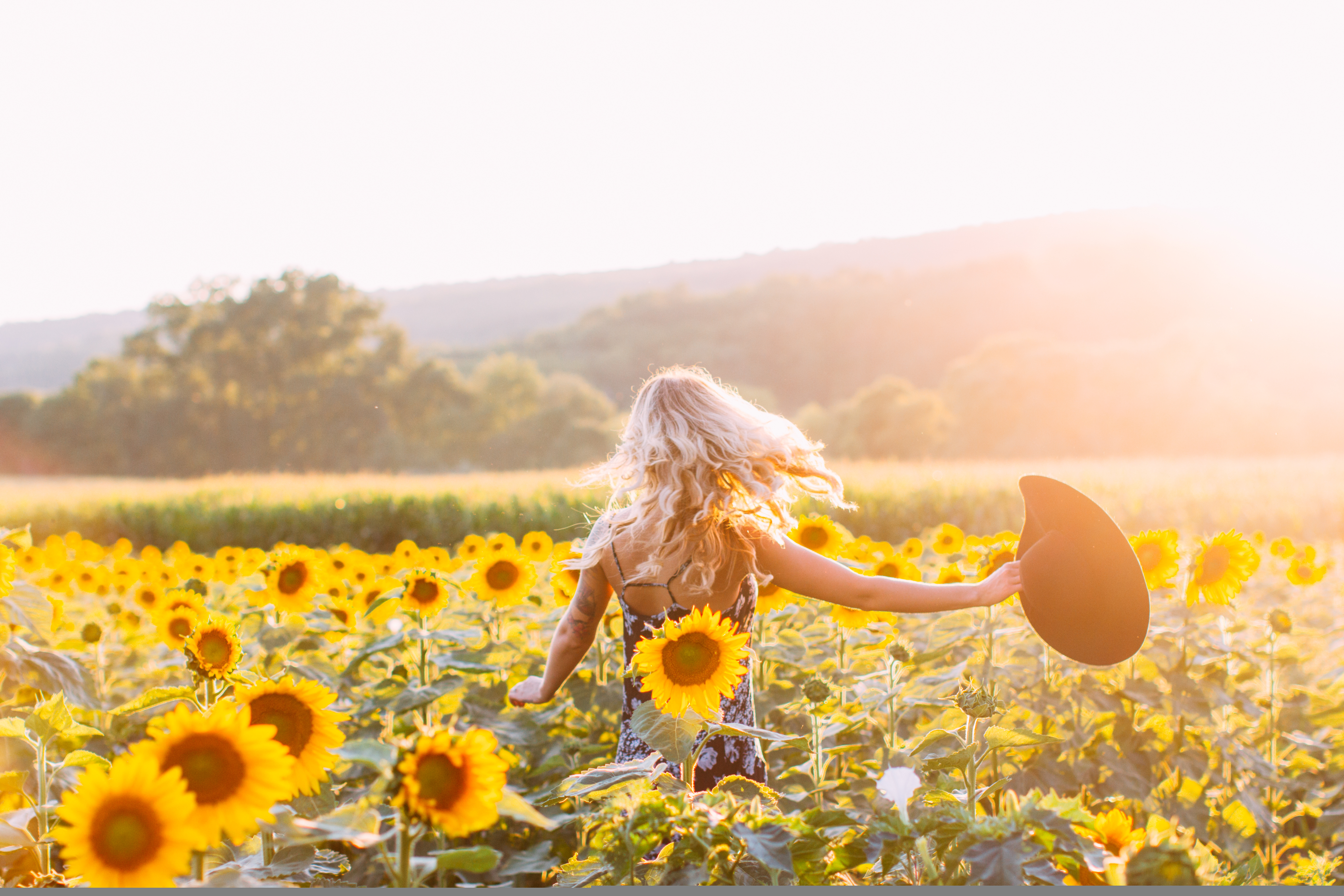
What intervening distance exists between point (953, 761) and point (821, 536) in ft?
4.68

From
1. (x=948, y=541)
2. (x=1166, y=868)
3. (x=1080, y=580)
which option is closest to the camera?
(x=1166, y=868)

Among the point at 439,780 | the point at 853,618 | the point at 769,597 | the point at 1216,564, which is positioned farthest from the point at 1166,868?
the point at 1216,564

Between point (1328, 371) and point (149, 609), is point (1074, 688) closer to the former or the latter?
point (149, 609)

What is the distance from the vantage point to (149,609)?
3.95 meters

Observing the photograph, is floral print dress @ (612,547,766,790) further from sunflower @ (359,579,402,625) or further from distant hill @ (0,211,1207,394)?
distant hill @ (0,211,1207,394)

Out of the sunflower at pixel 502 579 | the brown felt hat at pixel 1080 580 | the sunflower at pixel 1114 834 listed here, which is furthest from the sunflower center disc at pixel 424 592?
the sunflower at pixel 1114 834

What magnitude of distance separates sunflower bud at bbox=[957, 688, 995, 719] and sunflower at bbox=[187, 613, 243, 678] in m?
1.43

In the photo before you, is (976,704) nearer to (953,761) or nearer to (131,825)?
(953,761)

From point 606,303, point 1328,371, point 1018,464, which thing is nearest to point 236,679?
point 1018,464

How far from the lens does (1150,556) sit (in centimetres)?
243

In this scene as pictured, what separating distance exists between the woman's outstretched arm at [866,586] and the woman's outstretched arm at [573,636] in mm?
464

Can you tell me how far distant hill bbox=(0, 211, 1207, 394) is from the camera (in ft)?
229

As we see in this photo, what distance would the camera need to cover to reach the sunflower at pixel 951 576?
2.78m

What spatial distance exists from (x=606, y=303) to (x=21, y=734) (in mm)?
82991
